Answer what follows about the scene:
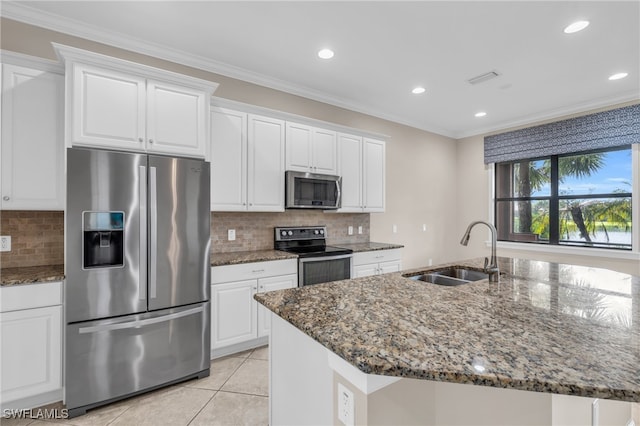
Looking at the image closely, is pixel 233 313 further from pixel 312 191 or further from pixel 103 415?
pixel 312 191

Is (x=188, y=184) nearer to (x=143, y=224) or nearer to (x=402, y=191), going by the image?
(x=143, y=224)

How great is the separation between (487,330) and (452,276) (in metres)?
1.33

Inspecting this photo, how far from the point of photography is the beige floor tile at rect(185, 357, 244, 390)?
2320 mm

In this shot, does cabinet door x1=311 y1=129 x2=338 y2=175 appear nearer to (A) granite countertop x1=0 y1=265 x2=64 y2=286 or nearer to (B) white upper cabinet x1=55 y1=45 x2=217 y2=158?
(B) white upper cabinet x1=55 y1=45 x2=217 y2=158

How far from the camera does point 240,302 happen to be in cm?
271

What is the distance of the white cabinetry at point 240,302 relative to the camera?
8.50 feet

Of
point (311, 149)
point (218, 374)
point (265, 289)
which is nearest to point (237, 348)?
point (218, 374)

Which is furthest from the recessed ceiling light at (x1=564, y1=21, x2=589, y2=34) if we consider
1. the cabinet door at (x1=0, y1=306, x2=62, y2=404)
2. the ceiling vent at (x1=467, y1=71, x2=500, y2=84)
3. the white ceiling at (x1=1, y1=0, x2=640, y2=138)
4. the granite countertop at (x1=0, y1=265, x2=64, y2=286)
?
the cabinet door at (x1=0, y1=306, x2=62, y2=404)

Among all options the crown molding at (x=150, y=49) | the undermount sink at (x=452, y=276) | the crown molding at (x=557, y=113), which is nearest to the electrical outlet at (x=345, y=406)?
the undermount sink at (x=452, y=276)

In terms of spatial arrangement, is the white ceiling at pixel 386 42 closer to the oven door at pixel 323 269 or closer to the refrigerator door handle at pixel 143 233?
the refrigerator door handle at pixel 143 233

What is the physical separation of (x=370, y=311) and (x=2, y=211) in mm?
2759

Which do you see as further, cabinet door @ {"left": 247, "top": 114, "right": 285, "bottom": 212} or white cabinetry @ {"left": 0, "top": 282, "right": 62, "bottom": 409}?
cabinet door @ {"left": 247, "top": 114, "right": 285, "bottom": 212}

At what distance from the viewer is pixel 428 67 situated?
315cm

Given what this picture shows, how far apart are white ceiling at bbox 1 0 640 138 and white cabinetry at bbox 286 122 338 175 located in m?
0.60
